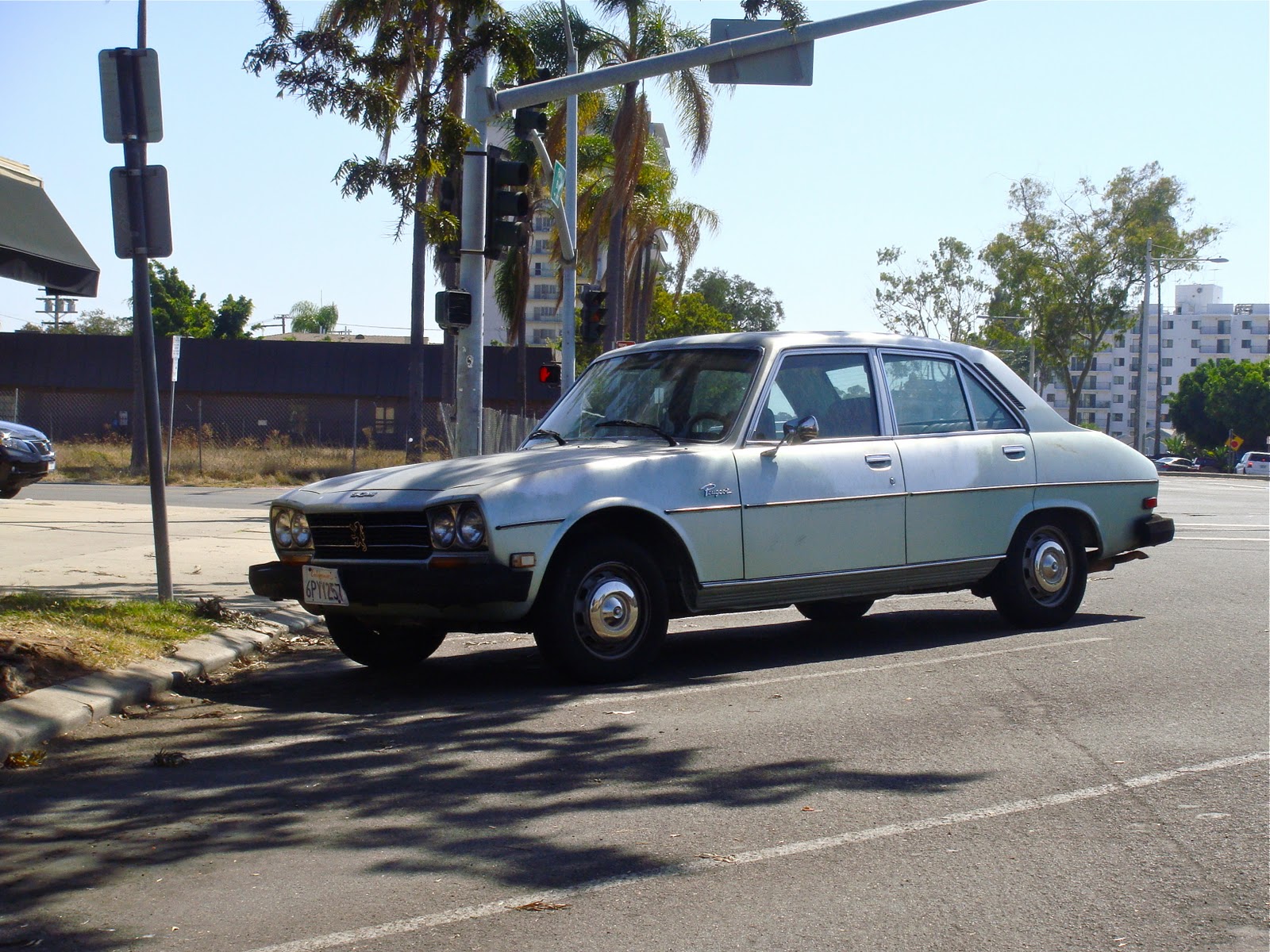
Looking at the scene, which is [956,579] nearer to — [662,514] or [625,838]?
[662,514]

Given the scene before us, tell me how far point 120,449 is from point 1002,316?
34.5 meters

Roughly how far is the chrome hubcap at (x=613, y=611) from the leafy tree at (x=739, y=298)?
99943 millimetres

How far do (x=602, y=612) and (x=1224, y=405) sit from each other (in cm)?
9591

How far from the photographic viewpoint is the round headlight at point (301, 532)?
7094mm

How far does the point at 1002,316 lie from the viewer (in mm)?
56969

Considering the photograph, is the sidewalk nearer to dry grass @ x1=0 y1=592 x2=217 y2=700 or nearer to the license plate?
dry grass @ x1=0 y1=592 x2=217 y2=700

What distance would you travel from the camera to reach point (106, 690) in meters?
6.56

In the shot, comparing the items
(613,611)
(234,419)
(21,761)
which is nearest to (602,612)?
(613,611)

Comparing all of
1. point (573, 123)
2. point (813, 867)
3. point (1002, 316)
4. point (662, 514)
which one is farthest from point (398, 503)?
point (1002, 316)

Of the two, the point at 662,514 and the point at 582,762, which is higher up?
the point at 662,514

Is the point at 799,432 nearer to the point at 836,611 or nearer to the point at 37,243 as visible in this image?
the point at 836,611

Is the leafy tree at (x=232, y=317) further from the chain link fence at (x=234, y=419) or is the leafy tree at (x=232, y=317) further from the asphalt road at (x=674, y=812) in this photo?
the asphalt road at (x=674, y=812)

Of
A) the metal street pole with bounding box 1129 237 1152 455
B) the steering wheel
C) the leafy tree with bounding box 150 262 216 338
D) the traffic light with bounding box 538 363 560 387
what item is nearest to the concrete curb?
the steering wheel

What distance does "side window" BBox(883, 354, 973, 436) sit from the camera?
839 cm
